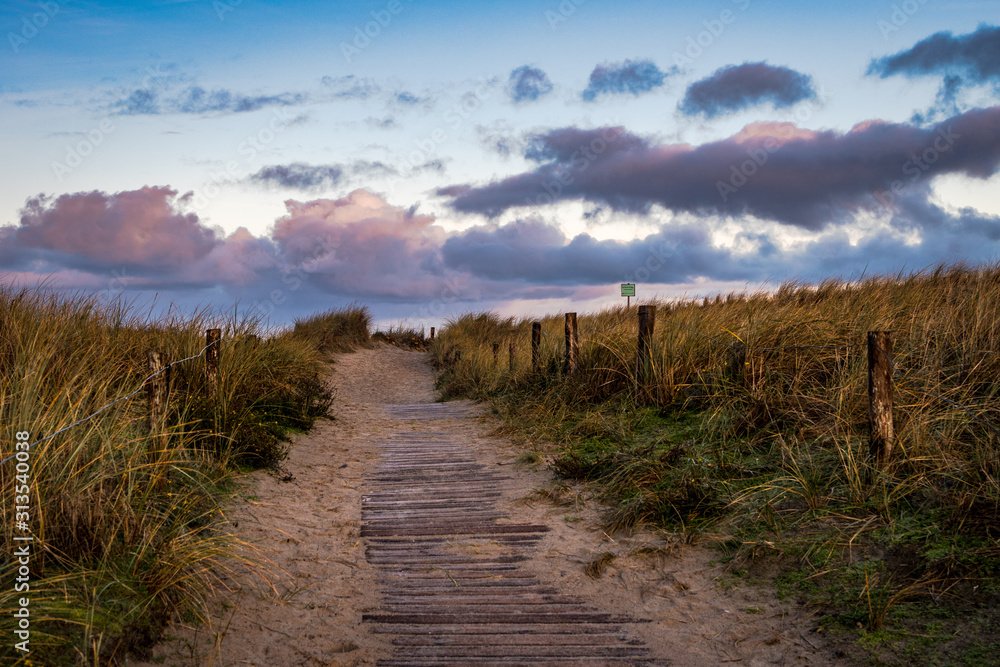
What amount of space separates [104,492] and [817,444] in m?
4.79

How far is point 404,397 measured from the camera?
1434cm

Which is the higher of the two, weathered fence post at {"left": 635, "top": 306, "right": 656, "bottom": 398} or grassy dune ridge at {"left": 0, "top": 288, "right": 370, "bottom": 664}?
weathered fence post at {"left": 635, "top": 306, "right": 656, "bottom": 398}

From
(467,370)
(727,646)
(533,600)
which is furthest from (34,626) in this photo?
(467,370)

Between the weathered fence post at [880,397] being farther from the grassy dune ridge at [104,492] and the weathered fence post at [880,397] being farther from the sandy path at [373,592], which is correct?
the grassy dune ridge at [104,492]

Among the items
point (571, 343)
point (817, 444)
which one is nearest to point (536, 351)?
point (571, 343)

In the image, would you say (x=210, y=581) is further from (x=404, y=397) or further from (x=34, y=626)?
(x=404, y=397)

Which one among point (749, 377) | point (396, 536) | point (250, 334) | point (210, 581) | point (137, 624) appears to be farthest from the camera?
point (250, 334)

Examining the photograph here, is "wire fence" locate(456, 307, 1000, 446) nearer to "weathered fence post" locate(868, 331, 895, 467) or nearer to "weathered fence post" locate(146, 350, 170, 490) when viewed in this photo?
"weathered fence post" locate(868, 331, 895, 467)

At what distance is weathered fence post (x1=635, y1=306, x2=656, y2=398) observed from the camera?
7461 mm

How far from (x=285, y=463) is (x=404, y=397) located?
7688 mm

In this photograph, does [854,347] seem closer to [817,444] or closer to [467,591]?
[817,444]

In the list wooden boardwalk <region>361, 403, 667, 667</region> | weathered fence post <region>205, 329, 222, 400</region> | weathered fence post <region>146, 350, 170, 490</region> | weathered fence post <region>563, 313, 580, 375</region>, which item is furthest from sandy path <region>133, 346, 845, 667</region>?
weathered fence post <region>563, 313, 580, 375</region>

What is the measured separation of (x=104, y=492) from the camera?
347 centimetres

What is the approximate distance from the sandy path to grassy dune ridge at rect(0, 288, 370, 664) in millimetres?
230
